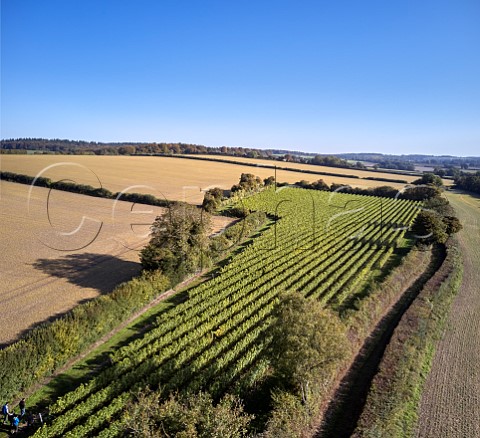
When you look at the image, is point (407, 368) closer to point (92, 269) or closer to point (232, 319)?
point (232, 319)

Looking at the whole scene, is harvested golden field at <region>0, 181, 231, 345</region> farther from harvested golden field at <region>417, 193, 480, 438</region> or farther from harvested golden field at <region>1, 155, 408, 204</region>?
harvested golden field at <region>417, 193, 480, 438</region>

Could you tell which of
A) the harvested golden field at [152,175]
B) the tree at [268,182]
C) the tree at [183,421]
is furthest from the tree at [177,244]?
the tree at [268,182]

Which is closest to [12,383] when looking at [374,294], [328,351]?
[328,351]

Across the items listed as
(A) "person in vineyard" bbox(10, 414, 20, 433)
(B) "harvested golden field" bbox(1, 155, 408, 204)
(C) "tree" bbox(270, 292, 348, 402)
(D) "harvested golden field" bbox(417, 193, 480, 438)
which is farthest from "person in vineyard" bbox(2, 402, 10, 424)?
(B) "harvested golden field" bbox(1, 155, 408, 204)

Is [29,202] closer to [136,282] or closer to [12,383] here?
[136,282]

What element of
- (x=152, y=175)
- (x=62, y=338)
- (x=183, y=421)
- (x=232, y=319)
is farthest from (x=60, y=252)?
(x=152, y=175)
